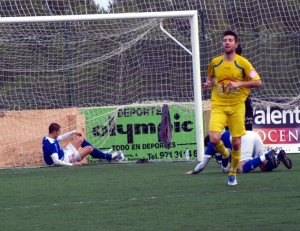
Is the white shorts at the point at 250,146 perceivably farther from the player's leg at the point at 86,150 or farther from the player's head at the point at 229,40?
the player's leg at the point at 86,150

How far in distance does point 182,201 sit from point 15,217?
1922mm

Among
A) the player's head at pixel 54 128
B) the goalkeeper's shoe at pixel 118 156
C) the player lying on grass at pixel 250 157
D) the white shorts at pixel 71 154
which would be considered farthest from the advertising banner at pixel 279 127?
the player lying on grass at pixel 250 157

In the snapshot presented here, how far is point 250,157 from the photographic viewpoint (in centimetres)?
1566

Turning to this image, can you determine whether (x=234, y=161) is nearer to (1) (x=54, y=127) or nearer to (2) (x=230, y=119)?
(2) (x=230, y=119)

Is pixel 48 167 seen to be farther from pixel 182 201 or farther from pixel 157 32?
pixel 182 201

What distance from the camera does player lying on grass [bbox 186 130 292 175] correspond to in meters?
15.2

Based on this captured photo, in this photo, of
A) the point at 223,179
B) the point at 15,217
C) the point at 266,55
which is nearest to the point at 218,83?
the point at 223,179

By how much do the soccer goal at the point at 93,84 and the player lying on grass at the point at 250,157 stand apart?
505 centimetres

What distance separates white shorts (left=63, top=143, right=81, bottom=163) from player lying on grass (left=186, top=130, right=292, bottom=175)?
474 centimetres

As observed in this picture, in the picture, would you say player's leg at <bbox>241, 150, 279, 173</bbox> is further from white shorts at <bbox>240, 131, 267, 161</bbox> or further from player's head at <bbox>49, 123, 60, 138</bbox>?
player's head at <bbox>49, 123, 60, 138</bbox>

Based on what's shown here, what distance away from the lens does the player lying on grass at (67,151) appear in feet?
63.7

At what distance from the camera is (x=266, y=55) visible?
22.2 meters

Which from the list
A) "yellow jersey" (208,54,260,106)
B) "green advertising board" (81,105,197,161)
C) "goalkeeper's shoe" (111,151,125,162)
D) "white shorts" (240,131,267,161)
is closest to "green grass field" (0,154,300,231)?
"white shorts" (240,131,267,161)

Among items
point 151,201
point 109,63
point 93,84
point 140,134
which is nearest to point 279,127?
point 140,134
